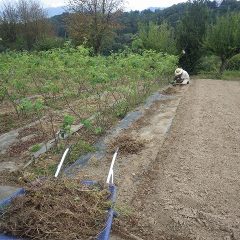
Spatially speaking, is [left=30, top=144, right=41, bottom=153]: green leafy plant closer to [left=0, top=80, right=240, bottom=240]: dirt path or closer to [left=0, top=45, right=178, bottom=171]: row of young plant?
[left=0, top=45, right=178, bottom=171]: row of young plant

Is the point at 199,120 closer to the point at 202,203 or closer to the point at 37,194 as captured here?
the point at 202,203

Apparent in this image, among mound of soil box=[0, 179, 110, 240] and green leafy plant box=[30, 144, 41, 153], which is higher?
mound of soil box=[0, 179, 110, 240]

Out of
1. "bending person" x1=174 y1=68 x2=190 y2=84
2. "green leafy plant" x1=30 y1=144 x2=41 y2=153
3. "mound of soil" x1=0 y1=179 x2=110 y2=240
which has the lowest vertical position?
"bending person" x1=174 y1=68 x2=190 y2=84

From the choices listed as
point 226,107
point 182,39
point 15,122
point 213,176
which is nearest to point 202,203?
point 213,176

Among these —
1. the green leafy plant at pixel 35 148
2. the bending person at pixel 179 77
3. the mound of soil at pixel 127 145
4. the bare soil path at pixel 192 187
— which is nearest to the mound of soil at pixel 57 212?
the bare soil path at pixel 192 187

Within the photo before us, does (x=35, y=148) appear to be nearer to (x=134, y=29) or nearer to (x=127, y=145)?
(x=127, y=145)

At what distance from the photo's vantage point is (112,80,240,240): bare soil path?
11.9 feet

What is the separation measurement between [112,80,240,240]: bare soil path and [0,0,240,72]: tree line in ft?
15.7

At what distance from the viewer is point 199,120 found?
7.67 meters

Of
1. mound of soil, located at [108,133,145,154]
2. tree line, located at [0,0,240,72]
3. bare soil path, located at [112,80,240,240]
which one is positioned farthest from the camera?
tree line, located at [0,0,240,72]

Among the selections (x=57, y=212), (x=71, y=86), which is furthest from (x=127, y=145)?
(x=71, y=86)

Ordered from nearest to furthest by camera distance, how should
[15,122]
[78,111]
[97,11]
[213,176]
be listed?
1. [213,176]
2. [15,122]
3. [78,111]
4. [97,11]

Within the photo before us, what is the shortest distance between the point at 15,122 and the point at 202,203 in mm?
4250

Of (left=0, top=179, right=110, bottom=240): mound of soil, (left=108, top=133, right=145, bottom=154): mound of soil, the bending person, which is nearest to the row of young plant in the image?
(left=108, top=133, right=145, bottom=154): mound of soil
